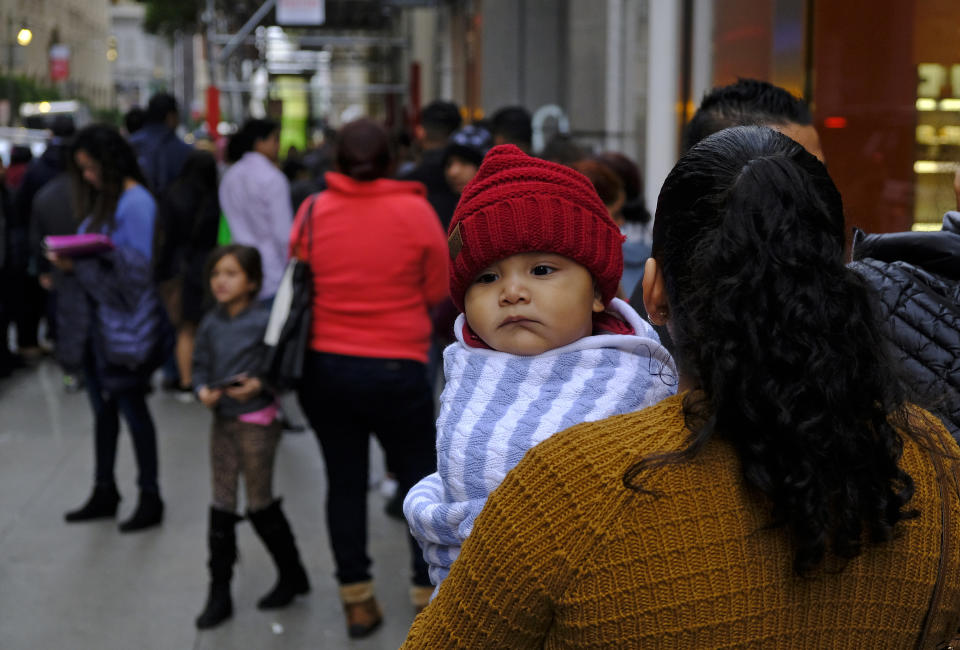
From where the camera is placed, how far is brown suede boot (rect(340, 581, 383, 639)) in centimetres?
495

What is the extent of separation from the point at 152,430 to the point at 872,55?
4.21 metres

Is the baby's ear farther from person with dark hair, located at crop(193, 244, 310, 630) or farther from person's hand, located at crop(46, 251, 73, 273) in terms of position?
person's hand, located at crop(46, 251, 73, 273)

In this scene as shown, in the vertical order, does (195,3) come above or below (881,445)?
above

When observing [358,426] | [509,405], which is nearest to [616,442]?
[509,405]

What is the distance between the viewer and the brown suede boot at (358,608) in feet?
16.3

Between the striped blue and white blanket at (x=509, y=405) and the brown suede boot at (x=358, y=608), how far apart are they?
9.97ft

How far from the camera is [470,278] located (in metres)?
2.12

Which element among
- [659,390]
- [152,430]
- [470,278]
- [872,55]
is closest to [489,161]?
[470,278]

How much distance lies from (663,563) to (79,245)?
540 cm

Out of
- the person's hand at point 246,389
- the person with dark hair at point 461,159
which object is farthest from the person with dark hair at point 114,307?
the person with dark hair at point 461,159

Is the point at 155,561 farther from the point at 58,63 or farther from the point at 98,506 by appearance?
the point at 58,63

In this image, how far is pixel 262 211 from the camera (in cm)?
790

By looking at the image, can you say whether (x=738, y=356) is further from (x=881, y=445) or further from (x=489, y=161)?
(x=489, y=161)

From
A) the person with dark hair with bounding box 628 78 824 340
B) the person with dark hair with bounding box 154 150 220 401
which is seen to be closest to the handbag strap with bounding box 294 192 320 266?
the person with dark hair with bounding box 628 78 824 340
